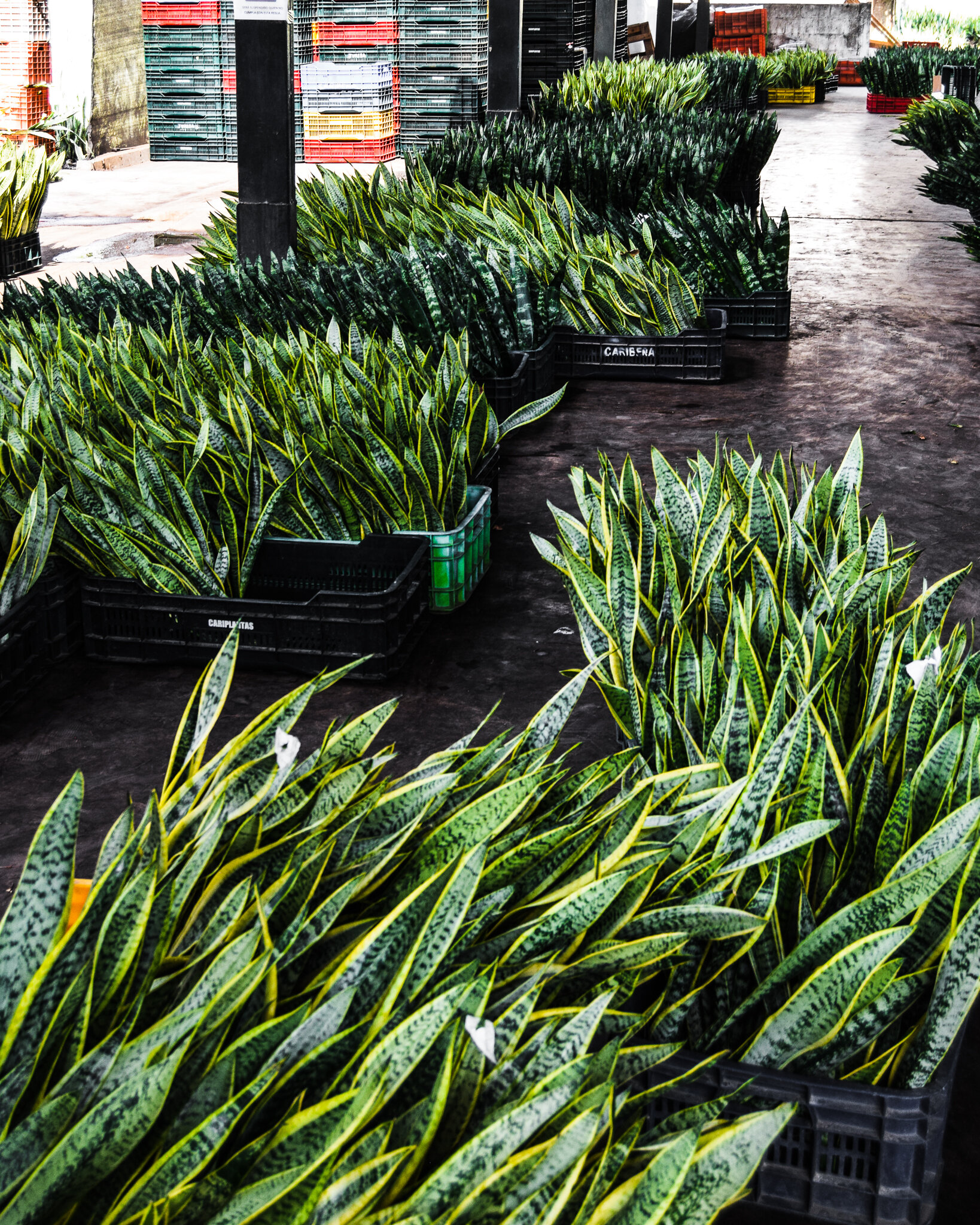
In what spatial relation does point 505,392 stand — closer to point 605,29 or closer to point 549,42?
point 549,42

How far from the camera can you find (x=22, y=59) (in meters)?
11.6

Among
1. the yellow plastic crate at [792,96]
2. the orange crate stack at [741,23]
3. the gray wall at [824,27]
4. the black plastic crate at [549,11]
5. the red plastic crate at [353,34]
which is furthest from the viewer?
the gray wall at [824,27]

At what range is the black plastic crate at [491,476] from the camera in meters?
3.40

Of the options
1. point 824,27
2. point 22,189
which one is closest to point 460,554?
point 22,189

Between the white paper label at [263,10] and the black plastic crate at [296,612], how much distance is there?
3115mm

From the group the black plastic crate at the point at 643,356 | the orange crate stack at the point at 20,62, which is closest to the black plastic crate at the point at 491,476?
the black plastic crate at the point at 643,356

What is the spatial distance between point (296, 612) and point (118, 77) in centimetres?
1168

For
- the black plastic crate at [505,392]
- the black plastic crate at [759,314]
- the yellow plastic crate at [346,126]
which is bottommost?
the black plastic crate at [505,392]

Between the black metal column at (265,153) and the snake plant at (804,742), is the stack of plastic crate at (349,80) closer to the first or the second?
the black metal column at (265,153)

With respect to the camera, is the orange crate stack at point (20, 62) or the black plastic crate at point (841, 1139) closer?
the black plastic crate at point (841, 1139)

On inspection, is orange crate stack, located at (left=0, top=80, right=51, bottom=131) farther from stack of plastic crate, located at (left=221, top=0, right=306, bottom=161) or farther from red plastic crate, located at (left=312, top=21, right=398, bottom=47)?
red plastic crate, located at (left=312, top=21, right=398, bottom=47)

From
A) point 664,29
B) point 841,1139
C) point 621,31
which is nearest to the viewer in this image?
point 841,1139

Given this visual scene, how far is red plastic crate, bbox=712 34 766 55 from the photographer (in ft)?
80.8

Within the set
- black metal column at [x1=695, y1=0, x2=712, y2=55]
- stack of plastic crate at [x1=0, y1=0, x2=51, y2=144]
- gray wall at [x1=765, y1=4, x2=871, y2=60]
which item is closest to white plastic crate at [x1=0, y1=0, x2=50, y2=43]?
stack of plastic crate at [x1=0, y1=0, x2=51, y2=144]
